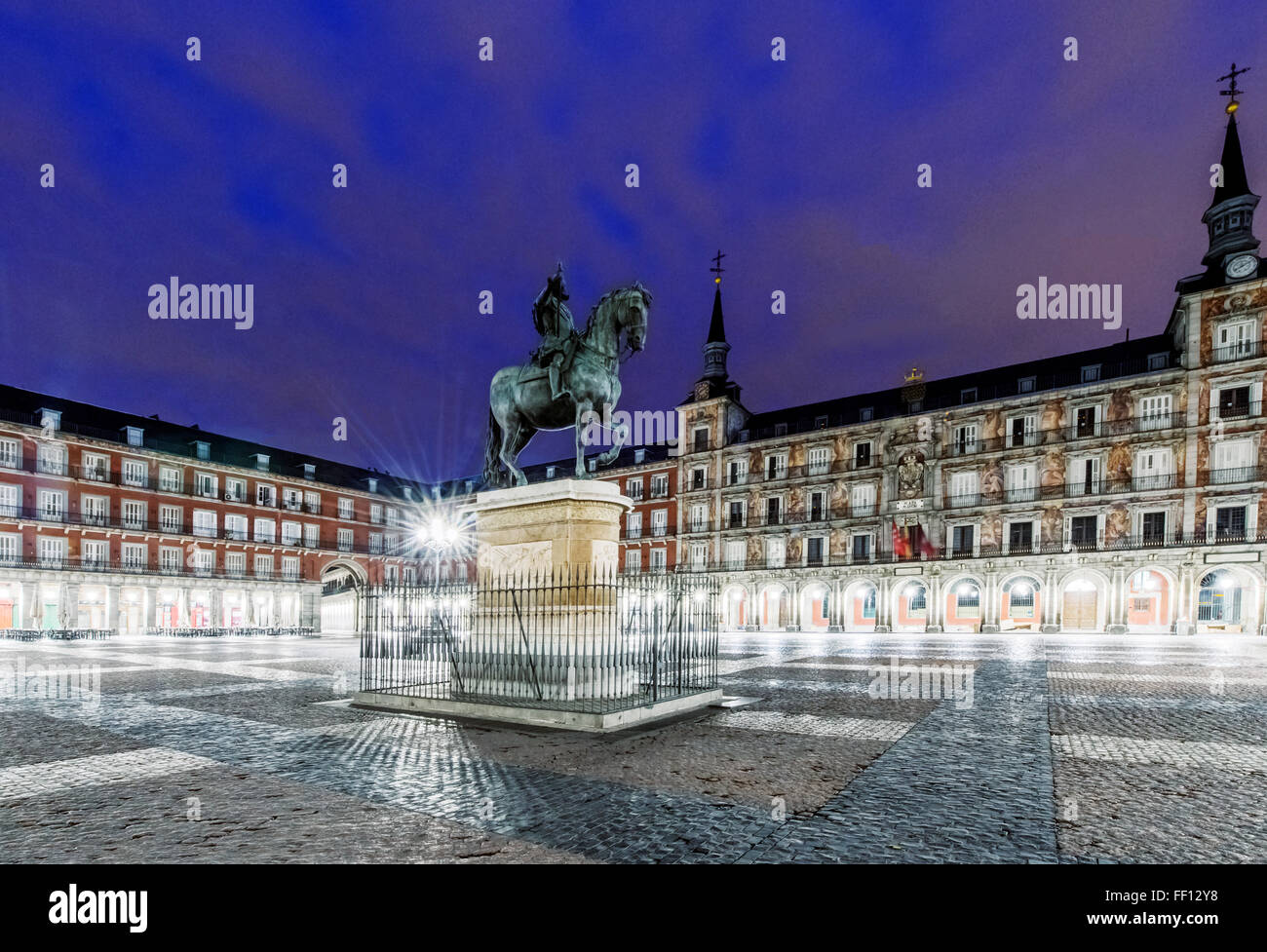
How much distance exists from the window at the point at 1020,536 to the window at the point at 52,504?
52.9 m

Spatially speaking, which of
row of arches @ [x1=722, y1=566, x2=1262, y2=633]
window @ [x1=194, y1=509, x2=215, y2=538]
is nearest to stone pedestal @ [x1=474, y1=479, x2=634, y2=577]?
row of arches @ [x1=722, y1=566, x2=1262, y2=633]

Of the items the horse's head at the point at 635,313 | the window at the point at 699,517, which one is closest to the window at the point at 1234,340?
the window at the point at 699,517

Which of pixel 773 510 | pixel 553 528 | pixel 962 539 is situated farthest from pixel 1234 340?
pixel 553 528

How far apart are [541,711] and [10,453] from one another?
42278 millimetres

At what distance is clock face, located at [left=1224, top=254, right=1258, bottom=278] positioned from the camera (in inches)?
1194

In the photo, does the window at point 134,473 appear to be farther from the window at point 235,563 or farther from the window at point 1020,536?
the window at point 1020,536

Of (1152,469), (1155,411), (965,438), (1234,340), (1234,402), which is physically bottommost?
(1152,469)

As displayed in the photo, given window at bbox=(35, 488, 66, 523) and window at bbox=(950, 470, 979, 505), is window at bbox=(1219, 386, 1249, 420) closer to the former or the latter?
window at bbox=(950, 470, 979, 505)

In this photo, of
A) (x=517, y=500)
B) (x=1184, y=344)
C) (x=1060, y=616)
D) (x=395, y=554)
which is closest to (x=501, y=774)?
(x=517, y=500)

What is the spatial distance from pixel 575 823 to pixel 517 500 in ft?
16.1

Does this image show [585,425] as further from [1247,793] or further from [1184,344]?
[1184,344]

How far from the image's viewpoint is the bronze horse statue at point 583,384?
8422 mm

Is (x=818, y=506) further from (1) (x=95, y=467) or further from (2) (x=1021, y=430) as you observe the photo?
(1) (x=95, y=467)

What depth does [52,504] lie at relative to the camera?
3500cm
